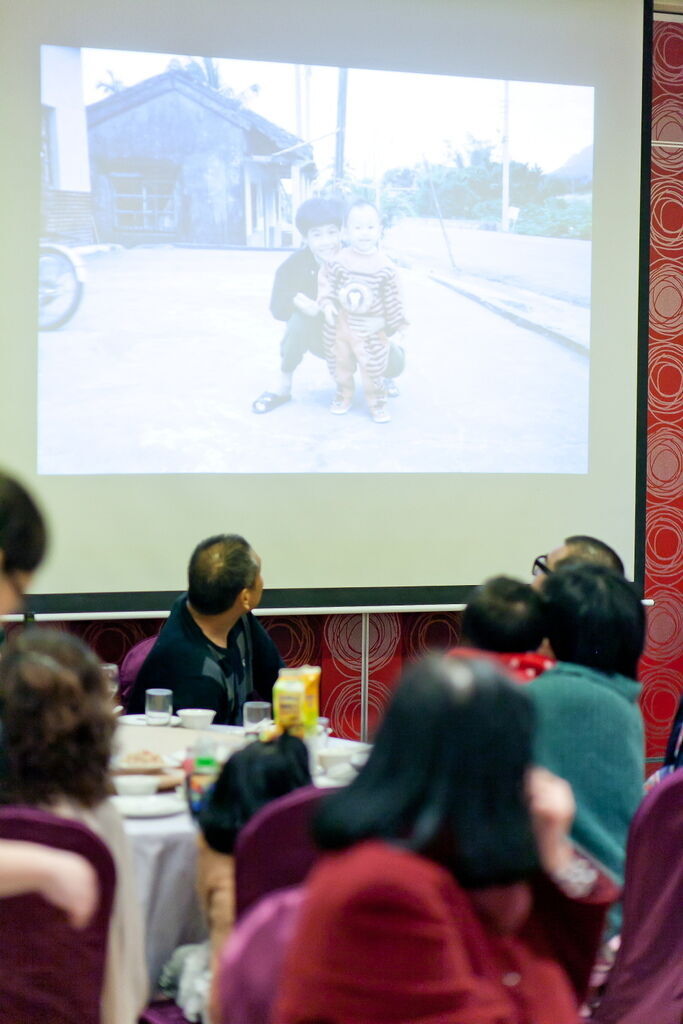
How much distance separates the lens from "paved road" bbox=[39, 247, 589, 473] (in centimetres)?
397

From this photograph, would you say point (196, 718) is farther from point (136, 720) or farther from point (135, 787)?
point (135, 787)

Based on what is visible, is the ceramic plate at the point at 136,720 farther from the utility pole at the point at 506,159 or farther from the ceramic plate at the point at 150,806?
the utility pole at the point at 506,159

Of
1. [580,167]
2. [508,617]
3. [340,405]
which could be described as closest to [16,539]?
[508,617]

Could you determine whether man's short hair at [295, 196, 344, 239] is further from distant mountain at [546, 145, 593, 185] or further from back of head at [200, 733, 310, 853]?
back of head at [200, 733, 310, 853]

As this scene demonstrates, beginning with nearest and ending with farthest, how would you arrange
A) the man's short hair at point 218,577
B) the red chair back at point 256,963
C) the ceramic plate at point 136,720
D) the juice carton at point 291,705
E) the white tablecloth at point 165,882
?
the red chair back at point 256,963
the white tablecloth at point 165,882
the juice carton at point 291,705
the ceramic plate at point 136,720
the man's short hair at point 218,577

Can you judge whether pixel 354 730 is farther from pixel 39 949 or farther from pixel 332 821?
pixel 332 821

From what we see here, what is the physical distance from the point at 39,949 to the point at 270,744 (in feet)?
1.56

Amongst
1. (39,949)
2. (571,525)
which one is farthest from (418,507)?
(39,949)

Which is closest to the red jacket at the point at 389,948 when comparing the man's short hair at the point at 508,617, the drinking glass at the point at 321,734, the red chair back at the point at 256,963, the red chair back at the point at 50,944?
the red chair back at the point at 256,963

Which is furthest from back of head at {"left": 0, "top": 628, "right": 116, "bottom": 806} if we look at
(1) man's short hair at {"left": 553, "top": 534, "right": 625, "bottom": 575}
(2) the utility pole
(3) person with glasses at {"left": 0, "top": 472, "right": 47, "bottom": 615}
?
(2) the utility pole

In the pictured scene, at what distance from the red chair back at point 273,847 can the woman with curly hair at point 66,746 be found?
0.17 meters

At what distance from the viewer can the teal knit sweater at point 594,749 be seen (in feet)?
6.32

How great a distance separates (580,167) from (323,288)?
3.72ft

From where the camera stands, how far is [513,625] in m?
2.17
